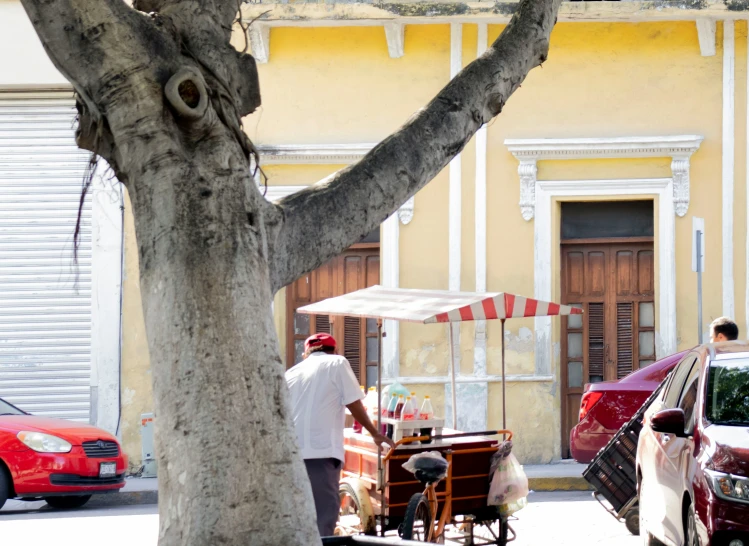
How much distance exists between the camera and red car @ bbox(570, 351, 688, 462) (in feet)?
42.0

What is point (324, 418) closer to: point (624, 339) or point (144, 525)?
point (144, 525)

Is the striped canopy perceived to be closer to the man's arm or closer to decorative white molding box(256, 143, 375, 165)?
the man's arm

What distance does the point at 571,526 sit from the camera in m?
11.1

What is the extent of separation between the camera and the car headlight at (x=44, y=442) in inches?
513

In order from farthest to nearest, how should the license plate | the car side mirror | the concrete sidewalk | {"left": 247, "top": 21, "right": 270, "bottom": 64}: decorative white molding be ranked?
1. {"left": 247, "top": 21, "right": 270, "bottom": 64}: decorative white molding
2. the concrete sidewalk
3. the license plate
4. the car side mirror

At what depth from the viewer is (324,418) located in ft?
27.0

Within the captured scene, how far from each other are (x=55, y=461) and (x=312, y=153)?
5.81 metres

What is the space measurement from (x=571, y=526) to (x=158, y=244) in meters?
7.32

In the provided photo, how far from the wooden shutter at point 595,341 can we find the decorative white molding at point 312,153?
3.83 m

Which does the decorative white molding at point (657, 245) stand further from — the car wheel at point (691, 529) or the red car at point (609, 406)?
the car wheel at point (691, 529)

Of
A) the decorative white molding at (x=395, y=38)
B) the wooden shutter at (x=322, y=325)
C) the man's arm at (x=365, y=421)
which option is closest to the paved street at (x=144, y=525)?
the man's arm at (x=365, y=421)

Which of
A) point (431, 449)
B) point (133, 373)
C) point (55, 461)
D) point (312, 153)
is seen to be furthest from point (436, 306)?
point (133, 373)

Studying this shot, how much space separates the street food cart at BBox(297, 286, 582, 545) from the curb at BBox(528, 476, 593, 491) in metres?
4.95

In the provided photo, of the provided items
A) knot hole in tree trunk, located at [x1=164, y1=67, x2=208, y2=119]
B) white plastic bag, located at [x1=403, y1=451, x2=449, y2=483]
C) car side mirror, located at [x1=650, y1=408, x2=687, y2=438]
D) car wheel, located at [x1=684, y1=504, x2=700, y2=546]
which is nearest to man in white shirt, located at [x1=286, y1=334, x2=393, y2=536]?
white plastic bag, located at [x1=403, y1=451, x2=449, y2=483]
